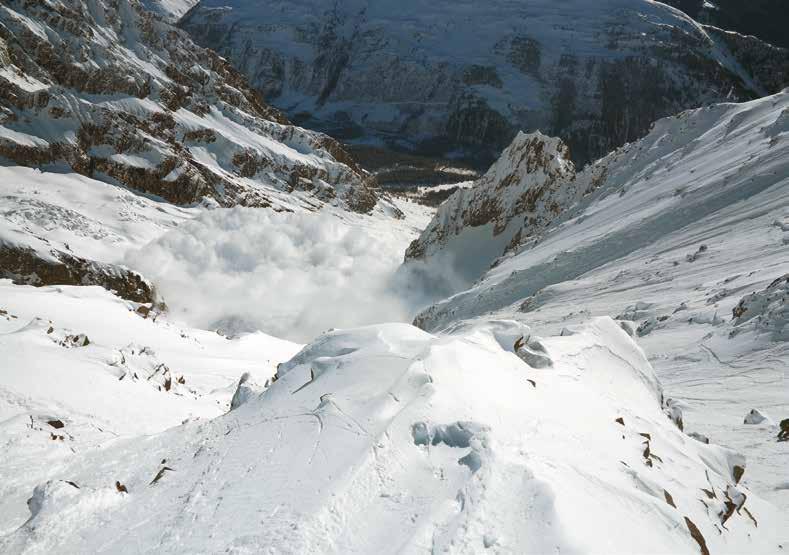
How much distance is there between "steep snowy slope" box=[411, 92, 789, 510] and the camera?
309 inches

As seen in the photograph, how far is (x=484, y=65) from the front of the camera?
526 ft

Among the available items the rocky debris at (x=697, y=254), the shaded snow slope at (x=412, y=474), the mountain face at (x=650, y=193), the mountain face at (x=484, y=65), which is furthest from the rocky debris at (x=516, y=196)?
the mountain face at (x=484, y=65)

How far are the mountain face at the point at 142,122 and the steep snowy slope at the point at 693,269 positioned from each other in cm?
2201

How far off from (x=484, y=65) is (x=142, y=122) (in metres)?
131

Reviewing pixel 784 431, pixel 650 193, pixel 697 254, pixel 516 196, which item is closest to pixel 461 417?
pixel 784 431

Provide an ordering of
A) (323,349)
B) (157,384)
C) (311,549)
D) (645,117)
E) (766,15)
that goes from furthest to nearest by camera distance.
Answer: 1. (766,15)
2. (645,117)
3. (157,384)
4. (323,349)
5. (311,549)

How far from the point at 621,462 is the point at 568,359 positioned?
254 centimetres

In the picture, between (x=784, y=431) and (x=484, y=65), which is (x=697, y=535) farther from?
(x=484, y=65)

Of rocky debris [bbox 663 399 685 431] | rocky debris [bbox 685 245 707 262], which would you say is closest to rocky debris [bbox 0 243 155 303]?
rocky debris [bbox 685 245 707 262]

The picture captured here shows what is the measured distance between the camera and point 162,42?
213 feet

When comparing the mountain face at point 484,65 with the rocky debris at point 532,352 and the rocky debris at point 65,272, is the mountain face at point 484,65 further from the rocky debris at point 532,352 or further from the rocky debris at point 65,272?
the rocky debris at point 532,352

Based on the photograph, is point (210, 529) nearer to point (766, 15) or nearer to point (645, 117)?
point (645, 117)

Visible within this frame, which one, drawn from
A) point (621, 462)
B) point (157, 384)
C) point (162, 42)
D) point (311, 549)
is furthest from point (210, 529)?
point (162, 42)

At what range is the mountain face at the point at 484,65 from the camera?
462ft
